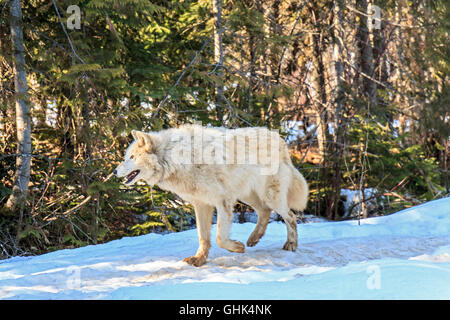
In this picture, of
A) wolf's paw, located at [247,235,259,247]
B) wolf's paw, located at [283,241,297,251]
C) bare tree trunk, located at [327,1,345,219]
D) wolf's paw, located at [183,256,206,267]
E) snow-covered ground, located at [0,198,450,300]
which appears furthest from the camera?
bare tree trunk, located at [327,1,345,219]

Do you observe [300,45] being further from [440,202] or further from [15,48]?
[15,48]

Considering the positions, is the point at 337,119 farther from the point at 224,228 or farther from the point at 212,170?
the point at 224,228

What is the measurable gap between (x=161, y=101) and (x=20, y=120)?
111 inches

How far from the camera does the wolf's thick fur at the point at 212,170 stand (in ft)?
19.1

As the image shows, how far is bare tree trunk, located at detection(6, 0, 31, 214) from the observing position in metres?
9.19

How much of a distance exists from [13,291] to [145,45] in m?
7.05

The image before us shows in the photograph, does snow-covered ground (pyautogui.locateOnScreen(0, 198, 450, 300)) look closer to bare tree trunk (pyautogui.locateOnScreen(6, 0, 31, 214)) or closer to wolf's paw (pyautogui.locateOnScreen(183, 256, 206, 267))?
wolf's paw (pyautogui.locateOnScreen(183, 256, 206, 267))

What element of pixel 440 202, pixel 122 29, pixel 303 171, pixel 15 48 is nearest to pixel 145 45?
pixel 122 29

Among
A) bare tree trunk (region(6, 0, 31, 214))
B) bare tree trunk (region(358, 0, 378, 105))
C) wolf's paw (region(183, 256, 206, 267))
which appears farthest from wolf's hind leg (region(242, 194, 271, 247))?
bare tree trunk (region(358, 0, 378, 105))

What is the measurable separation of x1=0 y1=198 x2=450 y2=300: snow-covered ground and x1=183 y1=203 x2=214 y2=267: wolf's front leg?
113mm

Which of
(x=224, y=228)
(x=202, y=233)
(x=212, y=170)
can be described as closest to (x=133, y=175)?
(x=212, y=170)

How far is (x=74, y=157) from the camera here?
33.4 feet

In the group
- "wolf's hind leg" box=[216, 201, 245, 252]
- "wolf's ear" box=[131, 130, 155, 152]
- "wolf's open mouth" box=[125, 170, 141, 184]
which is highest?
"wolf's ear" box=[131, 130, 155, 152]

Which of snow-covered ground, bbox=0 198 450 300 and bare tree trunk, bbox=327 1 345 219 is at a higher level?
bare tree trunk, bbox=327 1 345 219
